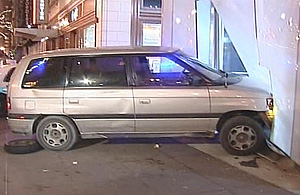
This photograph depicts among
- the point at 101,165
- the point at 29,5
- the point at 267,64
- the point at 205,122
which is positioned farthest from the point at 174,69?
the point at 29,5

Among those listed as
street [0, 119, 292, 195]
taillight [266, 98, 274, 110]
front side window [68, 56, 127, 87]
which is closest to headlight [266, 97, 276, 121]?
taillight [266, 98, 274, 110]

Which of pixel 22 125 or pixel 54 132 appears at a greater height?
pixel 22 125

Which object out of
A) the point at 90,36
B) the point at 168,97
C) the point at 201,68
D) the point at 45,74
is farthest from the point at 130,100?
the point at 90,36

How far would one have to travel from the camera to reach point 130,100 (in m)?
8.34

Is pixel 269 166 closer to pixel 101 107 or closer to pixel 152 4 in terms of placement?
pixel 101 107

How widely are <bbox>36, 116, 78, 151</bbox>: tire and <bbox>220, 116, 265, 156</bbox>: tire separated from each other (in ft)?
8.76

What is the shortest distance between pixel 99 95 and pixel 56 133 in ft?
3.51

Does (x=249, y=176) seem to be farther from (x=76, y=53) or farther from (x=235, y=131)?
(x=76, y=53)

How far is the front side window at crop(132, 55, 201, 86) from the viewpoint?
8383mm

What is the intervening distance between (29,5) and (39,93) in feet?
87.6

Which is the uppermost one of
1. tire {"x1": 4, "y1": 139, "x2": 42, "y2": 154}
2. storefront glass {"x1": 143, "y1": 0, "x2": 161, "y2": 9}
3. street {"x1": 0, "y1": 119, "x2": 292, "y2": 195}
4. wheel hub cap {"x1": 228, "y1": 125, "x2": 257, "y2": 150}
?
storefront glass {"x1": 143, "y1": 0, "x2": 161, "y2": 9}

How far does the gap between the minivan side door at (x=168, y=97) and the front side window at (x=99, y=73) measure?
25cm

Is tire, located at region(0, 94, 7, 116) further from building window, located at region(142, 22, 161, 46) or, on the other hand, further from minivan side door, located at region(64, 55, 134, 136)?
minivan side door, located at region(64, 55, 134, 136)

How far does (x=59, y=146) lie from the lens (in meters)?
8.62
